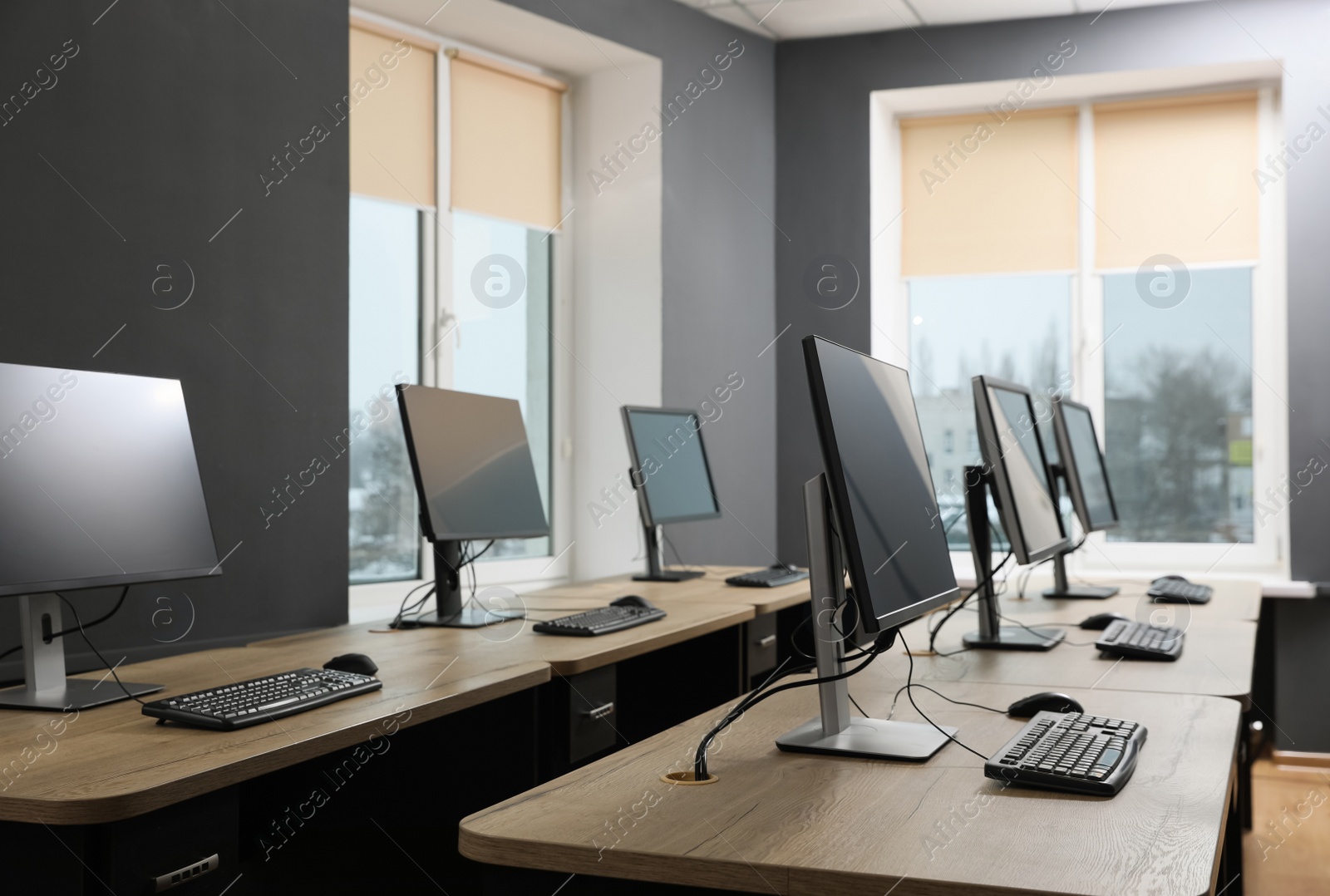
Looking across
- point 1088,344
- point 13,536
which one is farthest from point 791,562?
point 13,536

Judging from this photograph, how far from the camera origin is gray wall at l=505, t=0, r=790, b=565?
14.5ft

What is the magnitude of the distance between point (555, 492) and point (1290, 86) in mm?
3370

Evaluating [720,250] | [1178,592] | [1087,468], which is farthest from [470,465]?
[720,250]

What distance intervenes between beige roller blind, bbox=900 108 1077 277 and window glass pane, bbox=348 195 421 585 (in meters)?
2.46

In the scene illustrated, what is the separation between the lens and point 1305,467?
14.3 ft

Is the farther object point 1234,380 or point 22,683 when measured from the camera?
point 1234,380

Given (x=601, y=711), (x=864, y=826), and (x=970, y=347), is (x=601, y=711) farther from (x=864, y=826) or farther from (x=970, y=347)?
(x=970, y=347)

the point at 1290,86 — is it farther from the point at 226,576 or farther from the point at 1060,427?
the point at 226,576

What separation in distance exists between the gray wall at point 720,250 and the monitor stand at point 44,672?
2756mm

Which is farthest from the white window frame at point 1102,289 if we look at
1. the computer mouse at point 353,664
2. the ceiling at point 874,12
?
the computer mouse at point 353,664

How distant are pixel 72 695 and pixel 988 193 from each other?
4.39 meters

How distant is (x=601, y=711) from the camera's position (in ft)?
7.34

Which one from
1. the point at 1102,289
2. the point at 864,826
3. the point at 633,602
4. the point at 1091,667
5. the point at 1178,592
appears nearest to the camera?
the point at 864,826

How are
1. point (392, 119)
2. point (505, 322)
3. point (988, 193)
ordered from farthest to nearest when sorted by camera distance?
point (988, 193) → point (505, 322) → point (392, 119)
